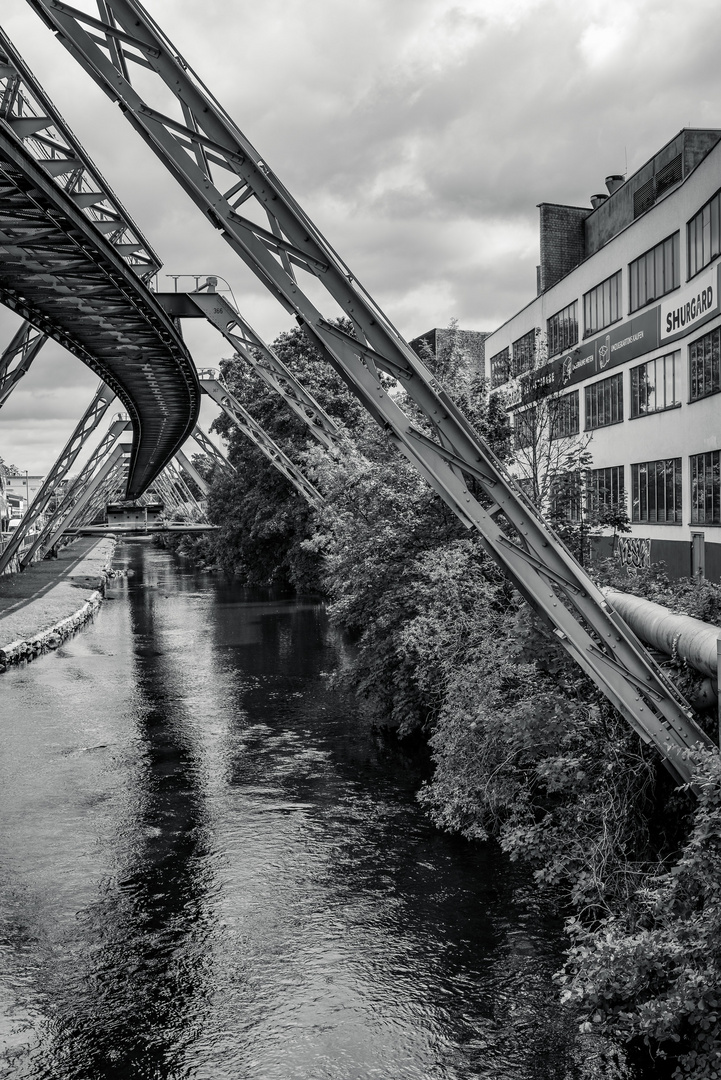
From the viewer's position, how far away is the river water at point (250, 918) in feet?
30.0

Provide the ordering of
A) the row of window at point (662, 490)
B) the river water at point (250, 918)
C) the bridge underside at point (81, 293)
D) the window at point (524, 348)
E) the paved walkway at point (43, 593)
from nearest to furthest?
1. the river water at point (250, 918)
2. the bridge underside at point (81, 293)
3. the row of window at point (662, 490)
4. the paved walkway at point (43, 593)
5. the window at point (524, 348)

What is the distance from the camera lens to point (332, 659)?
30.9 metres

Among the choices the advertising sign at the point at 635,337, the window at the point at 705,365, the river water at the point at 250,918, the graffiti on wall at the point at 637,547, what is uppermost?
the advertising sign at the point at 635,337

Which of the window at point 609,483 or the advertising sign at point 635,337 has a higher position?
the advertising sign at point 635,337

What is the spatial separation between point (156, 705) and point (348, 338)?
15455 mm

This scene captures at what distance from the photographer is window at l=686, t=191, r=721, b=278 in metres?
22.8

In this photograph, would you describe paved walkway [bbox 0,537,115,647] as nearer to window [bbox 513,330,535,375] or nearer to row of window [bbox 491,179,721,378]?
row of window [bbox 491,179,721,378]

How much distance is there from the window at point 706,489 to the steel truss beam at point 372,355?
1344 cm

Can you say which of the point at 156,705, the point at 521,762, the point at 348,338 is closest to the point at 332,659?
the point at 156,705

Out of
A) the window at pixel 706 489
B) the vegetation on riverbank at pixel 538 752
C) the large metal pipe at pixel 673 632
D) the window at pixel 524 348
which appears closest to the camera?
the vegetation on riverbank at pixel 538 752

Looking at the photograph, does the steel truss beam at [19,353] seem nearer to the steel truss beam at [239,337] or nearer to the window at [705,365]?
the steel truss beam at [239,337]

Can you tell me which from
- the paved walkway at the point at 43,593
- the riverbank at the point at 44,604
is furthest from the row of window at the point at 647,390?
the paved walkway at the point at 43,593

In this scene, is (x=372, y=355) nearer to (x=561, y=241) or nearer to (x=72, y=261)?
(x=72, y=261)

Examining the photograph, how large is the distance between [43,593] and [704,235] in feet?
111
